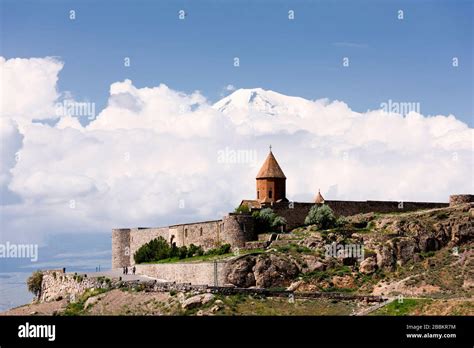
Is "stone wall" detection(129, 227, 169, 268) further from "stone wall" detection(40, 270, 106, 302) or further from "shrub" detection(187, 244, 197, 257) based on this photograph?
"shrub" detection(187, 244, 197, 257)

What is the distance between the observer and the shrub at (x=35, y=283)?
62906 millimetres

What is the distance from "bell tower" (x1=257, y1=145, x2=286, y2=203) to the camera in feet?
188

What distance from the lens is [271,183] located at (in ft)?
188

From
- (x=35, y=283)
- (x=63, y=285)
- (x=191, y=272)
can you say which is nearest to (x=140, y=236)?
(x=35, y=283)

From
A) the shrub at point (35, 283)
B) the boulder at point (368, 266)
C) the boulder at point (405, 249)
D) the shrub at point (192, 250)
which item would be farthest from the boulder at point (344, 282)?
the shrub at point (35, 283)

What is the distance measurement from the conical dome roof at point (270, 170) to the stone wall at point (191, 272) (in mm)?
8653

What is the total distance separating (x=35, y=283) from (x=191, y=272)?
17.7 meters

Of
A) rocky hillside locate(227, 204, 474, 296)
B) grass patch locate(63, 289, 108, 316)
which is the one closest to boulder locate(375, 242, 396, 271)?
rocky hillside locate(227, 204, 474, 296)

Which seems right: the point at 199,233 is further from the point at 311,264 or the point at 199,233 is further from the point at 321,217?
the point at 311,264

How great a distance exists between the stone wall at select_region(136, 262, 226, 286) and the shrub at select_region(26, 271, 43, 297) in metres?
10.9

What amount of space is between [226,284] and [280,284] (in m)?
2.59
